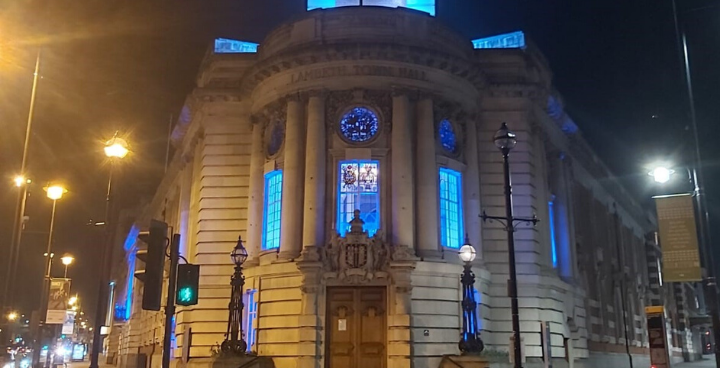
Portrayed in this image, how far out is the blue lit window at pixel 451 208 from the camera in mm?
31320

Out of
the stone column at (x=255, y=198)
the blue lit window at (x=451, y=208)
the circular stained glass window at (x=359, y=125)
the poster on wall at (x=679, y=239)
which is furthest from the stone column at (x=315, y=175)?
the poster on wall at (x=679, y=239)

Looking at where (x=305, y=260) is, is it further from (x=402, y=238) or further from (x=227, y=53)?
(x=227, y=53)

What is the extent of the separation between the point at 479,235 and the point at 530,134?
6502mm

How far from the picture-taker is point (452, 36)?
33375 millimetres

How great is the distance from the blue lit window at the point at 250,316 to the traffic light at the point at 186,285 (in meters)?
16.3

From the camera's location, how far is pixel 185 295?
14703mm

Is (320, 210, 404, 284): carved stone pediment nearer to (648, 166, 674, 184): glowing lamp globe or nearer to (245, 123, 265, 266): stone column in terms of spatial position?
(245, 123, 265, 266): stone column

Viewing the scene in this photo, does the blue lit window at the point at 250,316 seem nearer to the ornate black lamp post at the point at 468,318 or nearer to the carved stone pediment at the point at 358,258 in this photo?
the carved stone pediment at the point at 358,258

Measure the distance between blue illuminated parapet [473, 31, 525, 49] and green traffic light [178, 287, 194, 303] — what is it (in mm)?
26000

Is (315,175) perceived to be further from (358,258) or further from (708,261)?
(708,261)

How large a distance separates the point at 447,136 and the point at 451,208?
328cm

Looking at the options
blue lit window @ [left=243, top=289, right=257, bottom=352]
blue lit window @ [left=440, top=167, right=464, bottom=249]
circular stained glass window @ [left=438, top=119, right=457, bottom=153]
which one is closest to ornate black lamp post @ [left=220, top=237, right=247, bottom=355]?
blue lit window @ [left=243, top=289, right=257, bottom=352]

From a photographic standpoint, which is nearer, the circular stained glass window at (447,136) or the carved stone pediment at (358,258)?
the carved stone pediment at (358,258)

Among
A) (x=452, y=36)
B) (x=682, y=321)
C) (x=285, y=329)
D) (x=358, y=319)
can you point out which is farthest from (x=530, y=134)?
(x=682, y=321)
